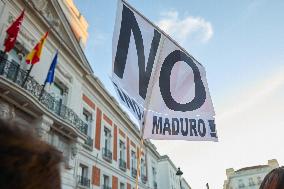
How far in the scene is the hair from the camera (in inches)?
35.0

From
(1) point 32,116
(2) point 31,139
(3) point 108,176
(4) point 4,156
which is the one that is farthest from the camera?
(3) point 108,176

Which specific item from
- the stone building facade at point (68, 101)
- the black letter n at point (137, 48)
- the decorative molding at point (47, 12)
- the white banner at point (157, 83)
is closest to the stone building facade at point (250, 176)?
the stone building facade at point (68, 101)

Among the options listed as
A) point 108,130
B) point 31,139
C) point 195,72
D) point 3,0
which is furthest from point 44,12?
point 31,139

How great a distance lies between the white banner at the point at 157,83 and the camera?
4.83 meters

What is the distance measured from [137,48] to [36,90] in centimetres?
1092

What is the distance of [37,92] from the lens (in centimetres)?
1479

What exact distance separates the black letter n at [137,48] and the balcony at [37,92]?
8.40 metres

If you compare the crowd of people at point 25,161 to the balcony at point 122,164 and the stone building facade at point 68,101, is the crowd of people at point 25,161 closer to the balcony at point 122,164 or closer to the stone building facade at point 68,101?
the stone building facade at point 68,101

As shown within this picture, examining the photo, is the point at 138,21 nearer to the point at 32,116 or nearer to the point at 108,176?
the point at 32,116

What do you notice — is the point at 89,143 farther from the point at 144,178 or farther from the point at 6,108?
the point at 144,178

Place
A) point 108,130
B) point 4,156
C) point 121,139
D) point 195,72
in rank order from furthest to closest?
point 121,139 < point 108,130 < point 195,72 < point 4,156

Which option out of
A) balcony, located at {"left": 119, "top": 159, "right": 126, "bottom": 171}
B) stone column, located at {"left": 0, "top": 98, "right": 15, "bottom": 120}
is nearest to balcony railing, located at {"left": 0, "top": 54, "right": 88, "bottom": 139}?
stone column, located at {"left": 0, "top": 98, "right": 15, "bottom": 120}

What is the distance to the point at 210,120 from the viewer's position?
536cm

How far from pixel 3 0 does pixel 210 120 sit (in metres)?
12.2
